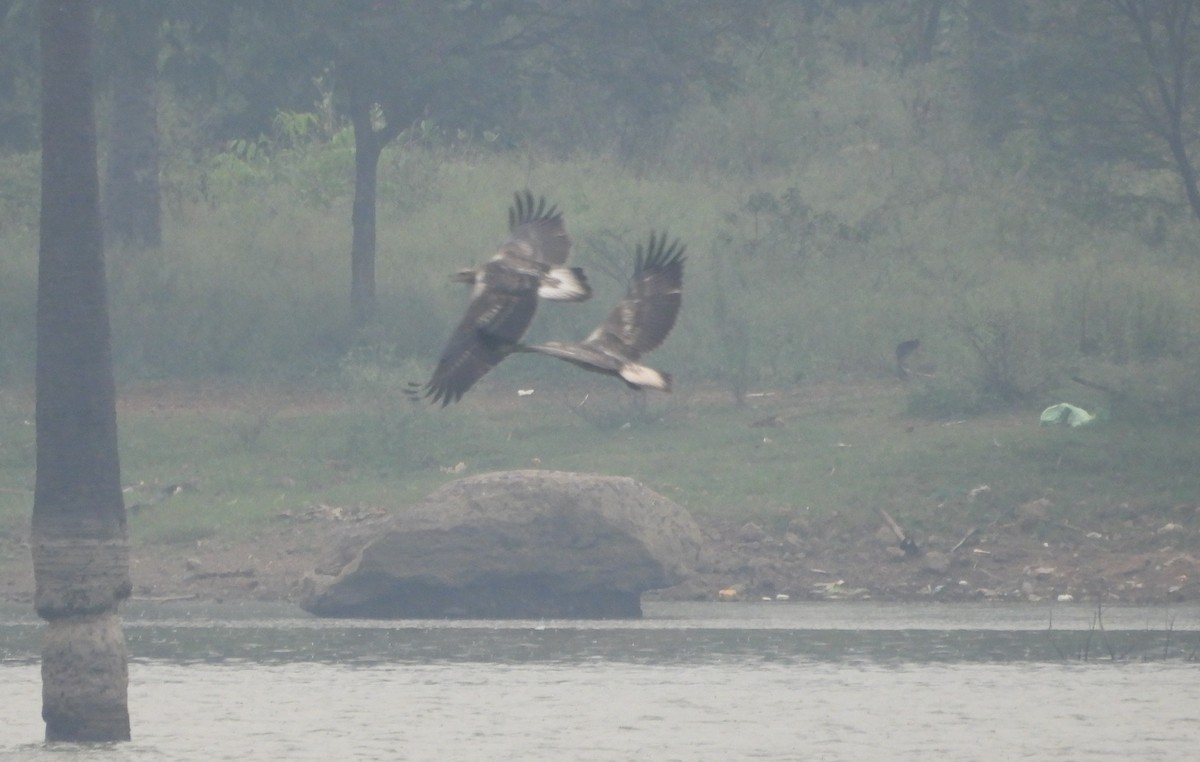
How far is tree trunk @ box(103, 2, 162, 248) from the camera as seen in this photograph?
29078 millimetres

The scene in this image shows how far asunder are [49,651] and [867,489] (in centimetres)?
1114

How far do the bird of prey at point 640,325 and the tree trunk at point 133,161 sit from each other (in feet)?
62.9

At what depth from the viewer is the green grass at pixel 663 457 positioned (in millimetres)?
23078

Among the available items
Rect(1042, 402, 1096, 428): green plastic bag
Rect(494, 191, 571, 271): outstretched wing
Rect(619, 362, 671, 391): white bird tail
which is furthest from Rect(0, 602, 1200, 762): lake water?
Rect(619, 362, 671, 391): white bird tail

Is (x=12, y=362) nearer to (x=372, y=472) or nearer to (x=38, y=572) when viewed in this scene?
(x=372, y=472)

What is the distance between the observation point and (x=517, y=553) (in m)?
20.6

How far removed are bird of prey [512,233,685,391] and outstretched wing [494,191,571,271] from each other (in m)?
0.35

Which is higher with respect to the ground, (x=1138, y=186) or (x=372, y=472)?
(x=1138, y=186)

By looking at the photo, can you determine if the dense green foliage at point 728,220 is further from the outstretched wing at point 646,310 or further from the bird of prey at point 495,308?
the bird of prey at point 495,308

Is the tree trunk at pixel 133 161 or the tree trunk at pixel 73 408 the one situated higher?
the tree trunk at pixel 133 161

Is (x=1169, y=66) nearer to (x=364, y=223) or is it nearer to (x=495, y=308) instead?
(x=364, y=223)

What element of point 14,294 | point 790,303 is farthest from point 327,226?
point 790,303

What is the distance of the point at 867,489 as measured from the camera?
76.5ft

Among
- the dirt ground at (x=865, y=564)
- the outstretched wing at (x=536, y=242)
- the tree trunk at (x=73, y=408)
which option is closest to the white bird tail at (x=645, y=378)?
the outstretched wing at (x=536, y=242)
